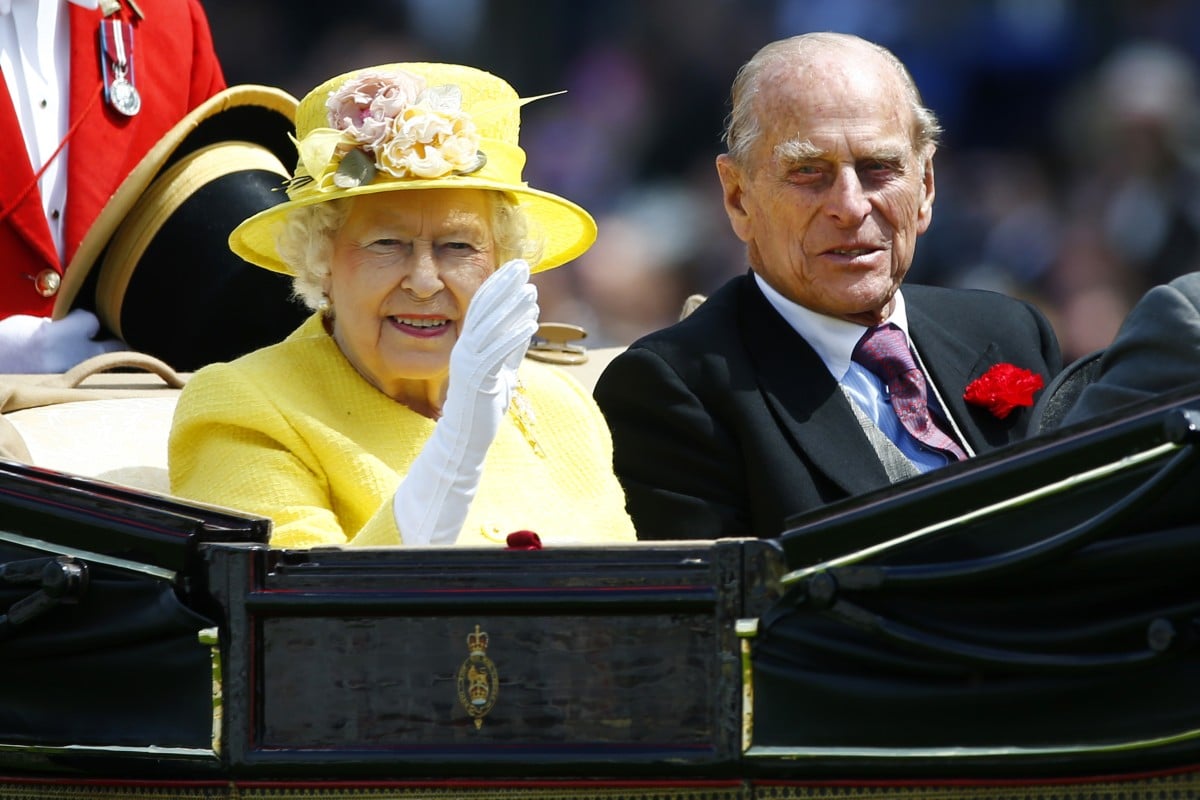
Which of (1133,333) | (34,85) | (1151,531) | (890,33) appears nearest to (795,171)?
(1133,333)

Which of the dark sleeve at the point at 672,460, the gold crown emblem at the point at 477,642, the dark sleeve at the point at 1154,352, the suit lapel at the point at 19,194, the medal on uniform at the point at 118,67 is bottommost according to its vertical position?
the gold crown emblem at the point at 477,642

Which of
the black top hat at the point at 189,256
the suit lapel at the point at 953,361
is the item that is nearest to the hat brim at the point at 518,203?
the black top hat at the point at 189,256

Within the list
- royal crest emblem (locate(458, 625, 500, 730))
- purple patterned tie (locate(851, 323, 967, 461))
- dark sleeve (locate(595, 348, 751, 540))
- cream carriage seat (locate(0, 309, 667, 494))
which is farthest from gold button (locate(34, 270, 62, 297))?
royal crest emblem (locate(458, 625, 500, 730))

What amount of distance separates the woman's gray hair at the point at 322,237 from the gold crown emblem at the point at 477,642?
802 millimetres

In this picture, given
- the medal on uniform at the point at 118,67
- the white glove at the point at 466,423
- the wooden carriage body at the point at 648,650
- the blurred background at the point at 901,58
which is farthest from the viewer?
the blurred background at the point at 901,58

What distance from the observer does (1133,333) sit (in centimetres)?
211

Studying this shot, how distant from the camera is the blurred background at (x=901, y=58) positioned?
5891mm

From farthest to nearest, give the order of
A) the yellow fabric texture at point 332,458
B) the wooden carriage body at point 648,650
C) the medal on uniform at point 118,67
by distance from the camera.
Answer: the medal on uniform at point 118,67 → the yellow fabric texture at point 332,458 → the wooden carriage body at point 648,650

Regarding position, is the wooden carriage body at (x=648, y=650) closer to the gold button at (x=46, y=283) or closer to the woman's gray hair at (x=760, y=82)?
the woman's gray hair at (x=760, y=82)

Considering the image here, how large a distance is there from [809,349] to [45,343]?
4.32 ft

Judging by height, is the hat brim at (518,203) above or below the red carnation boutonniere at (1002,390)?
above

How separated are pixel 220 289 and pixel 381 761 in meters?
1.47

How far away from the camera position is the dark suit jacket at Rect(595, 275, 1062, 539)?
272cm

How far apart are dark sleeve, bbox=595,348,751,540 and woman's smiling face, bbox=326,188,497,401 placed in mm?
325
